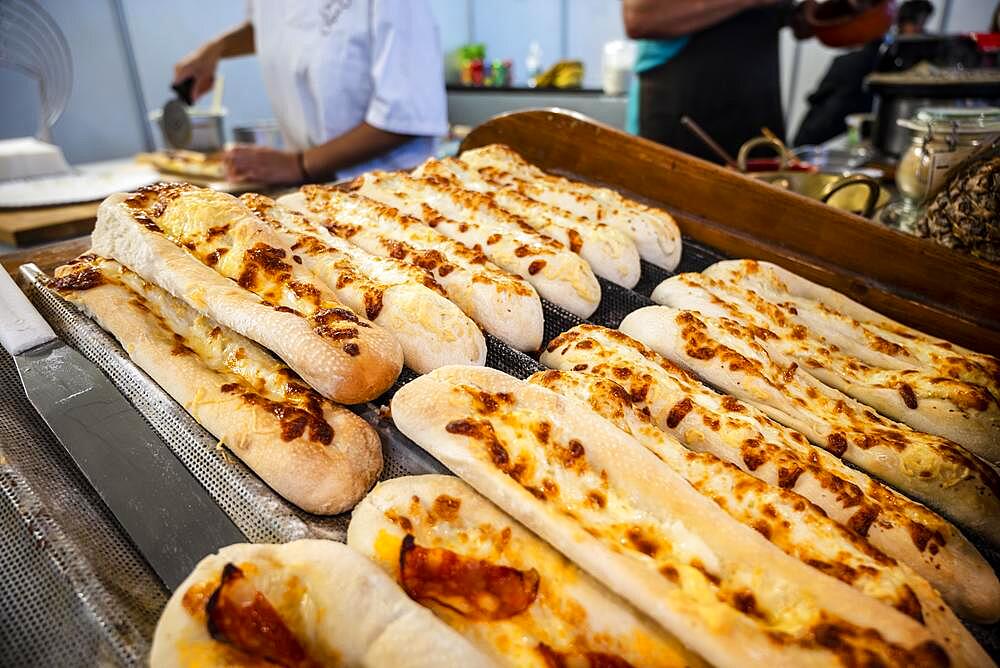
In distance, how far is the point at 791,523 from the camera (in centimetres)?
140

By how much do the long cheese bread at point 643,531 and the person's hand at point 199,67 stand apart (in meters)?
5.68

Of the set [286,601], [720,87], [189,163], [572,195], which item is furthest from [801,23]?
[189,163]

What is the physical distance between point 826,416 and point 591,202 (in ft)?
5.02

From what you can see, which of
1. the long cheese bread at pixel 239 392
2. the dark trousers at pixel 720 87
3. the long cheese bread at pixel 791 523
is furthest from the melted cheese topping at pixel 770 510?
the dark trousers at pixel 720 87

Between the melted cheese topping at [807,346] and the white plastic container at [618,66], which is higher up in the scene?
the white plastic container at [618,66]

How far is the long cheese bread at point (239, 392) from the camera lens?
1.48m

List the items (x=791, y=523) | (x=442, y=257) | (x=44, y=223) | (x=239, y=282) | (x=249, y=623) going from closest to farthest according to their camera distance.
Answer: (x=249, y=623), (x=791, y=523), (x=239, y=282), (x=442, y=257), (x=44, y=223)

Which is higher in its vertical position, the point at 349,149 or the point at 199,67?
the point at 199,67

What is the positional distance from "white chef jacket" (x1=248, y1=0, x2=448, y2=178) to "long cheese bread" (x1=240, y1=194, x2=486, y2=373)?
105 inches

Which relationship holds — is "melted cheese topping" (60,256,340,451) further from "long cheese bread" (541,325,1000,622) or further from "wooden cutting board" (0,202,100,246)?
"wooden cutting board" (0,202,100,246)

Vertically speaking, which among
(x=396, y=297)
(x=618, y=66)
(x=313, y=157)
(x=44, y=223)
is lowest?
(x=44, y=223)

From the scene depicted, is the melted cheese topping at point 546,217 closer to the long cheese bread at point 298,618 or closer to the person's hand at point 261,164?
the long cheese bread at point 298,618

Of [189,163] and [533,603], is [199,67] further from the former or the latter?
[533,603]

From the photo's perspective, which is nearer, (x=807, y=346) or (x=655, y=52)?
(x=807, y=346)
